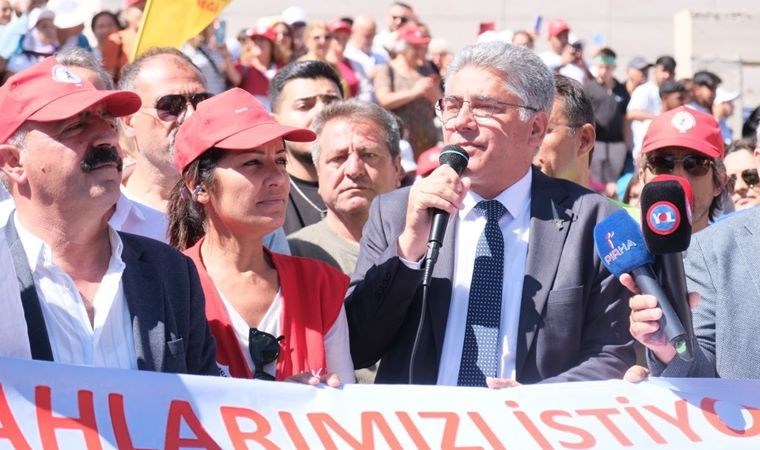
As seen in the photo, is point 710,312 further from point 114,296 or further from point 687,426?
point 114,296

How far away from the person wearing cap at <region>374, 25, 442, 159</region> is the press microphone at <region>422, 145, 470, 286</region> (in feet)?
24.5

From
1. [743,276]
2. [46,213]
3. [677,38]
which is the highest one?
[46,213]

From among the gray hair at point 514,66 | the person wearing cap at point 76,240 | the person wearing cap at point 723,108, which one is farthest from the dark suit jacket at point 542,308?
the person wearing cap at point 723,108

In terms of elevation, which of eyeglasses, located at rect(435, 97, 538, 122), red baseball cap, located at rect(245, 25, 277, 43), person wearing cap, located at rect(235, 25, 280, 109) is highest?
eyeglasses, located at rect(435, 97, 538, 122)

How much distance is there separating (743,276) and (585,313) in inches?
21.4

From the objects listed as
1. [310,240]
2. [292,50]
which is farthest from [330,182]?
[292,50]

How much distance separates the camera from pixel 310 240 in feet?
20.9

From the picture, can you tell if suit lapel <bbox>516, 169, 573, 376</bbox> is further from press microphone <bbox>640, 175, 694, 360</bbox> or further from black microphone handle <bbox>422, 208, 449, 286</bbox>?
press microphone <bbox>640, 175, 694, 360</bbox>

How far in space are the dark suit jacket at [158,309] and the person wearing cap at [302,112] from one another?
281cm

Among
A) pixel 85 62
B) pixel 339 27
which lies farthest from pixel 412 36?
pixel 85 62

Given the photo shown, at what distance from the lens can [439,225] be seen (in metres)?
4.55

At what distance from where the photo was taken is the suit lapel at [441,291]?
15.8 feet

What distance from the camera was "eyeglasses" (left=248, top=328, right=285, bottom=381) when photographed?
4.61 metres

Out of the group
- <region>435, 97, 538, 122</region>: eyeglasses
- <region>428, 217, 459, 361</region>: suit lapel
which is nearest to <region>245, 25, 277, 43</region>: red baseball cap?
<region>435, 97, 538, 122</region>: eyeglasses
